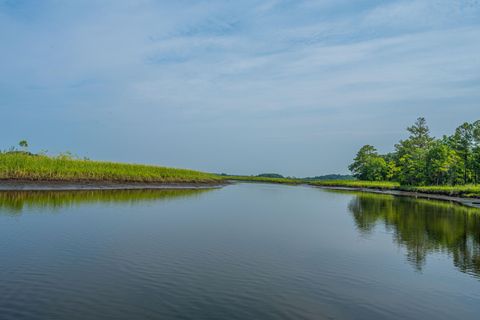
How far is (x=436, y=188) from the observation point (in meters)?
67.0

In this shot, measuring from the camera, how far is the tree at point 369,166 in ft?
352

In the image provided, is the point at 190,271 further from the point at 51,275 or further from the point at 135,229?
the point at 135,229

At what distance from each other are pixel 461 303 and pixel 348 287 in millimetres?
2993

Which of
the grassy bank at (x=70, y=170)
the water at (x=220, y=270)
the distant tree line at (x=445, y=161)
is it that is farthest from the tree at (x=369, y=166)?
the water at (x=220, y=270)

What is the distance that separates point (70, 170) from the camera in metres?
42.5

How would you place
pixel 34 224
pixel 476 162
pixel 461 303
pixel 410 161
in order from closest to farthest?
pixel 461 303, pixel 34 224, pixel 476 162, pixel 410 161

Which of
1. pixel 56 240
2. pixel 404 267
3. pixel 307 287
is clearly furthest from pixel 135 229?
pixel 404 267

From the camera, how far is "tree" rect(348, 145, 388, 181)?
352 ft

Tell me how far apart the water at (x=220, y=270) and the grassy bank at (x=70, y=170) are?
609 inches

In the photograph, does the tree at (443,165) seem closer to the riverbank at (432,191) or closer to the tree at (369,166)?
the riverbank at (432,191)

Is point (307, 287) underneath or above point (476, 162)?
underneath

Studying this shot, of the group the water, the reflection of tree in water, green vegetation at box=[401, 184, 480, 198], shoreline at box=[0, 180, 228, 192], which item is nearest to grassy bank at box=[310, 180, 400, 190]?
green vegetation at box=[401, 184, 480, 198]

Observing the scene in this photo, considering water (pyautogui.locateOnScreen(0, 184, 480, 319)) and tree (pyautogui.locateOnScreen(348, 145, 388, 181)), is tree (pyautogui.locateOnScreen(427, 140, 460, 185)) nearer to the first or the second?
tree (pyautogui.locateOnScreen(348, 145, 388, 181))

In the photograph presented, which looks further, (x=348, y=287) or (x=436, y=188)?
(x=436, y=188)
